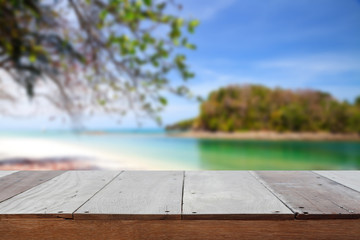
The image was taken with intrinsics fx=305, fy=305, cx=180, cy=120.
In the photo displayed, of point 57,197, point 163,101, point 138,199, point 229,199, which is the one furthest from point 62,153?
point 229,199

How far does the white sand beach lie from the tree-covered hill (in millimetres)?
774

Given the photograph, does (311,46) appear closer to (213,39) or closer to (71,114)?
(213,39)

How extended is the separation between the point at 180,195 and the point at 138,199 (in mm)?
152

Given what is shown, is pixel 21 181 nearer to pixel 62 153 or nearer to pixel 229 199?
pixel 229 199

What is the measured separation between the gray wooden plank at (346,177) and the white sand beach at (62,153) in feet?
8.04

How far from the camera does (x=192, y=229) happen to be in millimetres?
863

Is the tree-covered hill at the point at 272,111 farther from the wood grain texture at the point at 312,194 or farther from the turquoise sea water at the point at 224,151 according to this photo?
the wood grain texture at the point at 312,194

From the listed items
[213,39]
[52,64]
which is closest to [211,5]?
[213,39]

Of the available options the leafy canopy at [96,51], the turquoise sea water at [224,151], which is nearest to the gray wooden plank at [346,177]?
the leafy canopy at [96,51]

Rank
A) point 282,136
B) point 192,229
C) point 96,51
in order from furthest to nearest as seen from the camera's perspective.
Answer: point 282,136 → point 96,51 → point 192,229

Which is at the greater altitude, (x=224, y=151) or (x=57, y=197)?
(x=57, y=197)

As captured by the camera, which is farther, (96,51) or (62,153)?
(62,153)

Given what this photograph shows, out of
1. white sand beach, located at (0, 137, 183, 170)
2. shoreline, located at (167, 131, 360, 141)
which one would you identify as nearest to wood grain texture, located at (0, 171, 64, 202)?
white sand beach, located at (0, 137, 183, 170)

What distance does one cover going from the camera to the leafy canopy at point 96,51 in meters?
3.07
